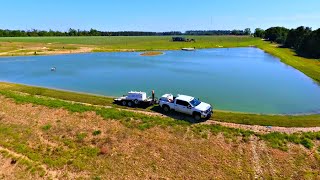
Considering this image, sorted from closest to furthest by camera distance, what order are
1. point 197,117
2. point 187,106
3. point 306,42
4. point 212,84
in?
point 197,117 < point 187,106 < point 212,84 < point 306,42

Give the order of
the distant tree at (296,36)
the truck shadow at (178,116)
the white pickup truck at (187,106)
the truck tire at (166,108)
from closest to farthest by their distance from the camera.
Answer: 1. the white pickup truck at (187,106)
2. the truck shadow at (178,116)
3. the truck tire at (166,108)
4. the distant tree at (296,36)

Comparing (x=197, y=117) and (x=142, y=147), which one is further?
(x=197, y=117)

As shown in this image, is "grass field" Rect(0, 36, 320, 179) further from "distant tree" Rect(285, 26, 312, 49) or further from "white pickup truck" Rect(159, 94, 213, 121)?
"distant tree" Rect(285, 26, 312, 49)

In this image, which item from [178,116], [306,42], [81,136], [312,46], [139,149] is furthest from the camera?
[306,42]

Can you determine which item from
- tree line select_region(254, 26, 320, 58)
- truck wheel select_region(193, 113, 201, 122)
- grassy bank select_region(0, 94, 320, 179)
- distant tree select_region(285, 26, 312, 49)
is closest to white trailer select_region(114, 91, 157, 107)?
grassy bank select_region(0, 94, 320, 179)

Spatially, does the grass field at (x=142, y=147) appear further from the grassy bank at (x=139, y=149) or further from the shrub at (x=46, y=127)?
the shrub at (x=46, y=127)

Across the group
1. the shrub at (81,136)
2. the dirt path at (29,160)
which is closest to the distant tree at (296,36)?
the shrub at (81,136)

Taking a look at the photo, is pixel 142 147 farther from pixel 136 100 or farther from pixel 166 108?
pixel 136 100

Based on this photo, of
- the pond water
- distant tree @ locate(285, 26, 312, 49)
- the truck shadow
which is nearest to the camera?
the truck shadow

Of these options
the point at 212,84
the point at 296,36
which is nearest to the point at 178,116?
the point at 212,84
